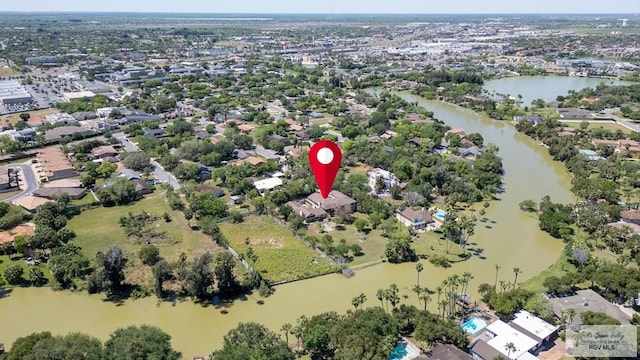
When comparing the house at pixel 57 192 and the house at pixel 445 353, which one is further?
the house at pixel 57 192

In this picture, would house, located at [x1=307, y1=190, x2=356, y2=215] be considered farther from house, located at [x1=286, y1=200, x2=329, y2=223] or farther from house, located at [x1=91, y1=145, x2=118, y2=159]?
house, located at [x1=91, y1=145, x2=118, y2=159]

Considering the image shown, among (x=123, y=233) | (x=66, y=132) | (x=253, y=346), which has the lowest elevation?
(x=123, y=233)

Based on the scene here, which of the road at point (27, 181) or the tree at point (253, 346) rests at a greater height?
the tree at point (253, 346)

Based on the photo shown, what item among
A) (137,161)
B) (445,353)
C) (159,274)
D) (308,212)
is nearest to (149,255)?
(159,274)

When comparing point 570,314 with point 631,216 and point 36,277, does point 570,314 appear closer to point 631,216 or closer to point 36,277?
point 631,216

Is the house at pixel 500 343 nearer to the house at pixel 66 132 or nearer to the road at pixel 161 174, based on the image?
the road at pixel 161 174

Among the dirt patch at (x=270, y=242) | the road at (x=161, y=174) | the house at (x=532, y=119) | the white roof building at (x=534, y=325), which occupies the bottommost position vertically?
the dirt patch at (x=270, y=242)

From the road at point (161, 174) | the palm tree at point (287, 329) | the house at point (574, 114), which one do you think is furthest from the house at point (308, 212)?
the house at point (574, 114)
